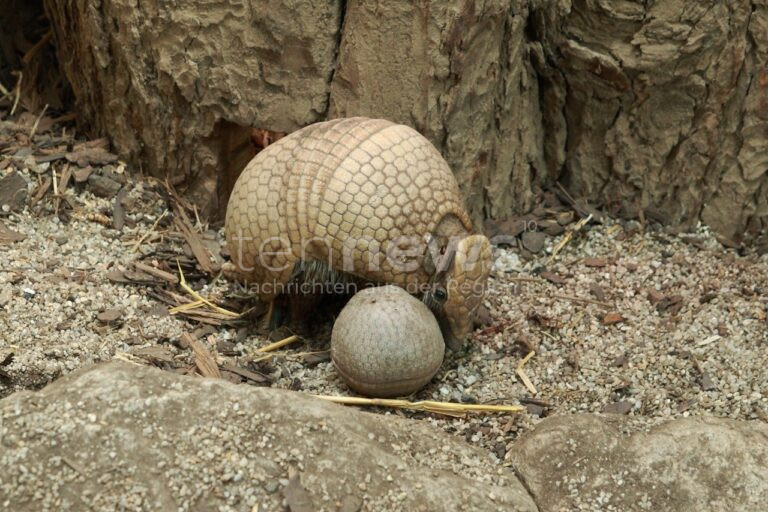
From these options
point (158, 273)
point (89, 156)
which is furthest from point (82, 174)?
point (158, 273)

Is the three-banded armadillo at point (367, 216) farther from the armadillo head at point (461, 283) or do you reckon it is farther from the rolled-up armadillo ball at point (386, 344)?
the rolled-up armadillo ball at point (386, 344)

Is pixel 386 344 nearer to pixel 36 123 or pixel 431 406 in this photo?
pixel 431 406

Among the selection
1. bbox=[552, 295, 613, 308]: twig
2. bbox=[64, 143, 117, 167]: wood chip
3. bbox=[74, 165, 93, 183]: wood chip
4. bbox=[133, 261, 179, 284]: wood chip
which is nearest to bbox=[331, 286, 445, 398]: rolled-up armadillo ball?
bbox=[552, 295, 613, 308]: twig

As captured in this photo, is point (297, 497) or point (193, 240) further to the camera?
point (193, 240)

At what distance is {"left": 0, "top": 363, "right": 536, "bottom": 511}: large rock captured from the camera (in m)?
3.70

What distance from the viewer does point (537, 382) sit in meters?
5.02

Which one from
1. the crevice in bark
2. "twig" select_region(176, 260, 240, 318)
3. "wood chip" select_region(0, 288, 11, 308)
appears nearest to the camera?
"wood chip" select_region(0, 288, 11, 308)

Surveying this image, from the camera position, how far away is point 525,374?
508cm

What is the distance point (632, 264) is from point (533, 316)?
34.9 inches

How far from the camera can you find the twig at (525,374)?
496cm

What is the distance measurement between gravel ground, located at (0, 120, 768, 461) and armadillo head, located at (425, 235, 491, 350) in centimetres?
34

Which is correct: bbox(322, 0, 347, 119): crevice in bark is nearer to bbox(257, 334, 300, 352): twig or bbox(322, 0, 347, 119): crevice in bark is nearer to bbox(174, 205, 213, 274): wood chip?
bbox(174, 205, 213, 274): wood chip

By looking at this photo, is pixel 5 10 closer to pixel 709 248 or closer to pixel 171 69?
pixel 171 69

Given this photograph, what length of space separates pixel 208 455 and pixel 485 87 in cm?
308
